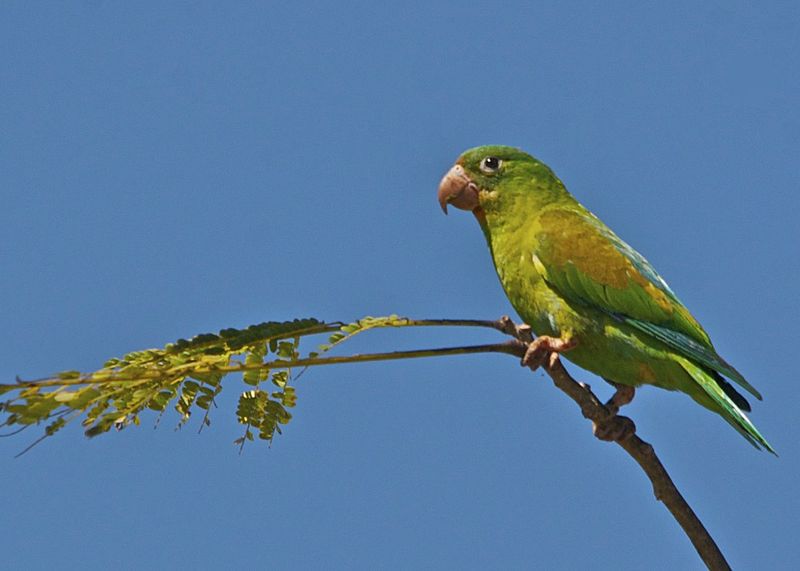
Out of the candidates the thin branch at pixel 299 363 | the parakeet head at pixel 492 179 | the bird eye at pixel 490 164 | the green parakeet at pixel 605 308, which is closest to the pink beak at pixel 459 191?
the parakeet head at pixel 492 179

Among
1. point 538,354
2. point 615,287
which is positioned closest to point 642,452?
point 538,354

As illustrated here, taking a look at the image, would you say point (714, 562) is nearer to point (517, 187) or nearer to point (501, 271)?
point (501, 271)

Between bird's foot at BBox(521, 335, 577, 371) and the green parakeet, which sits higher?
the green parakeet

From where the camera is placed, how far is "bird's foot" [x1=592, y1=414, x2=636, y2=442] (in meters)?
5.04

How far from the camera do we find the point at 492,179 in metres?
6.69

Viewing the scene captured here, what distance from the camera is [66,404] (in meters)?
3.52

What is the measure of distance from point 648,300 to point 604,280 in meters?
0.30

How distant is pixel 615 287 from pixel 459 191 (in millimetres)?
1306

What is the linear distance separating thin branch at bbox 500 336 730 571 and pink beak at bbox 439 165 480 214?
198cm

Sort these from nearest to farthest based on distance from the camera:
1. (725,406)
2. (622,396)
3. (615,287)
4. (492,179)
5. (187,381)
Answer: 1. (187,381)
2. (725,406)
3. (615,287)
4. (622,396)
5. (492,179)

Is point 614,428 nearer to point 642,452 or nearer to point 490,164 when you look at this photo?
point 642,452

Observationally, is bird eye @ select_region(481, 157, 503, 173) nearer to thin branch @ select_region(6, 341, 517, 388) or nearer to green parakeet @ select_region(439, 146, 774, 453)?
green parakeet @ select_region(439, 146, 774, 453)

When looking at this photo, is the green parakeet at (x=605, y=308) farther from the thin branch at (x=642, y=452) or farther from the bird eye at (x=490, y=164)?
the thin branch at (x=642, y=452)

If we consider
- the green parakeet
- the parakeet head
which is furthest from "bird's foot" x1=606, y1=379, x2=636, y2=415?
the parakeet head
